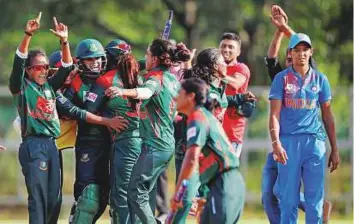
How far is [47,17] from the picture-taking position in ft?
74.0

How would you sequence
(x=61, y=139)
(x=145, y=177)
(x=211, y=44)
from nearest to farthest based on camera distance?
(x=145, y=177) → (x=61, y=139) → (x=211, y=44)

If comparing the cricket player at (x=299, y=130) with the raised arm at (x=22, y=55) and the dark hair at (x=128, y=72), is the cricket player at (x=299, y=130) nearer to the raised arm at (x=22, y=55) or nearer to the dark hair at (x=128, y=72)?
the dark hair at (x=128, y=72)

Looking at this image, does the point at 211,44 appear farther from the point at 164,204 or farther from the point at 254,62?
the point at 164,204

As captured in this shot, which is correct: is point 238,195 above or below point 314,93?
below

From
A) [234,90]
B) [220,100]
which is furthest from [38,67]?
[234,90]

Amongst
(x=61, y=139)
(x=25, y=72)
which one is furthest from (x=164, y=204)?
(x=25, y=72)

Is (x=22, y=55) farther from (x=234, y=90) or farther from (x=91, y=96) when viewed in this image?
(x=234, y=90)

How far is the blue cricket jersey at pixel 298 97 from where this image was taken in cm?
1205

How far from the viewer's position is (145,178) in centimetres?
1165

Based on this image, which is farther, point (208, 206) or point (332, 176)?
point (332, 176)

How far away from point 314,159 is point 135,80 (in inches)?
71.8

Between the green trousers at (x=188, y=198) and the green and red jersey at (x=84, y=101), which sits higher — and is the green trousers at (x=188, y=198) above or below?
below

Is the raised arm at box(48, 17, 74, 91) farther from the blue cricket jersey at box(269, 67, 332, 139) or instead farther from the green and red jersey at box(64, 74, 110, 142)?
the blue cricket jersey at box(269, 67, 332, 139)

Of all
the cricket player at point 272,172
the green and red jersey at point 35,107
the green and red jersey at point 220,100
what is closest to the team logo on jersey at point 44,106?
the green and red jersey at point 35,107
